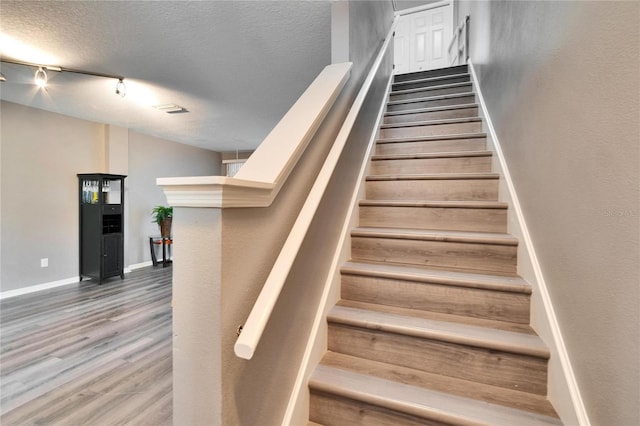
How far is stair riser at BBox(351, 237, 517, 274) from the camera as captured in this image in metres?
1.66

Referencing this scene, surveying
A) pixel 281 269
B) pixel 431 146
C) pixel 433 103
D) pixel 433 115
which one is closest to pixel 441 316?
pixel 281 269

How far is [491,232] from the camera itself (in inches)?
73.6

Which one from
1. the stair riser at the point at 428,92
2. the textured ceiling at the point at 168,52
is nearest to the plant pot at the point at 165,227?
the textured ceiling at the point at 168,52

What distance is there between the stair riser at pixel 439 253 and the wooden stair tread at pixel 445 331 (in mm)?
383

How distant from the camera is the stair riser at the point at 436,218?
1878 millimetres

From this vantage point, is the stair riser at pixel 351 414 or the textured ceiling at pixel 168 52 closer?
the stair riser at pixel 351 414

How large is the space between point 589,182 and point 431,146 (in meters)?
1.57

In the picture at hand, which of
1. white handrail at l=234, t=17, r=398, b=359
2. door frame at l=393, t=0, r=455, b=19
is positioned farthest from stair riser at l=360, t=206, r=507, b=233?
door frame at l=393, t=0, r=455, b=19

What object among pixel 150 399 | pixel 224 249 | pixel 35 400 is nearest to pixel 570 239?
pixel 224 249

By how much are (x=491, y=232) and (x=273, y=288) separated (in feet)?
4.84

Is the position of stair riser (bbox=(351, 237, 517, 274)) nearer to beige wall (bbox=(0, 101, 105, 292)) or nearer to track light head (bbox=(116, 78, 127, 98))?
track light head (bbox=(116, 78, 127, 98))

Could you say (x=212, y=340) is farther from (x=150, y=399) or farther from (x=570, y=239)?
(x=150, y=399)

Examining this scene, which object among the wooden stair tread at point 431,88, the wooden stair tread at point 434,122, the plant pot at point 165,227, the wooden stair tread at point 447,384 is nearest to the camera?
the wooden stair tread at point 447,384

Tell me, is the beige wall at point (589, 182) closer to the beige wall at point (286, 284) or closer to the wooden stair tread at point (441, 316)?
the wooden stair tread at point (441, 316)
